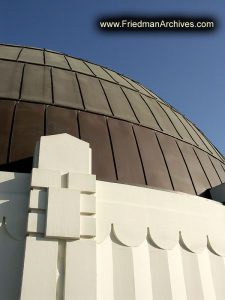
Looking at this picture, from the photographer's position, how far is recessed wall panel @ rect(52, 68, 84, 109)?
6887mm

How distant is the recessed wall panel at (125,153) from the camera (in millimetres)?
5852

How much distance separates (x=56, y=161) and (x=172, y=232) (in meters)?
2.07

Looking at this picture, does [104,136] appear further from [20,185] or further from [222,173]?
[222,173]

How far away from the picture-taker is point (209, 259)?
5125 millimetres

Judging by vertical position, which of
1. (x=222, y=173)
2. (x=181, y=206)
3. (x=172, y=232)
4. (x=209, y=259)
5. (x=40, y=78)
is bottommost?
(x=209, y=259)

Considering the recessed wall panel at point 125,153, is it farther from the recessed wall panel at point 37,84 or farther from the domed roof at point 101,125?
the recessed wall panel at point 37,84

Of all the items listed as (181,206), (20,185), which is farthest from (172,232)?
(20,185)

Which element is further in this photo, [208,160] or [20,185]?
[208,160]

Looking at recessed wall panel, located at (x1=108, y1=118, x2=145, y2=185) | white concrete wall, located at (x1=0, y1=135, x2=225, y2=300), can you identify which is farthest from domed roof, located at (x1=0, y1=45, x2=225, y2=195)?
white concrete wall, located at (x1=0, y1=135, x2=225, y2=300)

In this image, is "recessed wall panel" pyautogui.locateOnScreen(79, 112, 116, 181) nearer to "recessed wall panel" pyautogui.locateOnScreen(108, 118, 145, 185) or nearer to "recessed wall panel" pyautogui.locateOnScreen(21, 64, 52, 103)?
"recessed wall panel" pyautogui.locateOnScreen(108, 118, 145, 185)

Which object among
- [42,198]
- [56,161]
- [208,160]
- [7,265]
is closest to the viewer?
[7,265]

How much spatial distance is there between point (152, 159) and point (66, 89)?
258 cm

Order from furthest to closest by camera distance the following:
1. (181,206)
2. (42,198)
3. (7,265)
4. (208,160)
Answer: (208,160), (181,206), (42,198), (7,265)

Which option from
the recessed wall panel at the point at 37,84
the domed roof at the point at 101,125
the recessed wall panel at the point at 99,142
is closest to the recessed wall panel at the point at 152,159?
the domed roof at the point at 101,125
